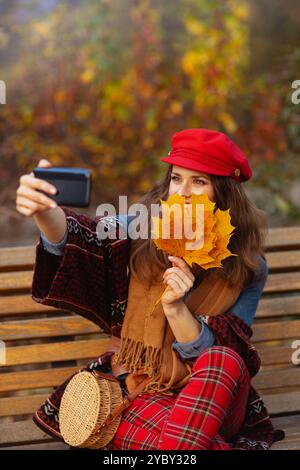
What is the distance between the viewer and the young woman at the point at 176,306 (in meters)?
2.32

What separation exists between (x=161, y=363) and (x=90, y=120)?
2.97 metres

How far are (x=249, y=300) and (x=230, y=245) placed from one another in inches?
7.6

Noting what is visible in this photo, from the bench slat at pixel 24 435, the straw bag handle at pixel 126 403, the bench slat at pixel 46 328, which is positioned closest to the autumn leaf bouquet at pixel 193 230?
the straw bag handle at pixel 126 403

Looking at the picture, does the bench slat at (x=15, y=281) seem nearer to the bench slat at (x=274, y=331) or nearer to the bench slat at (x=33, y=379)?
the bench slat at (x=33, y=379)

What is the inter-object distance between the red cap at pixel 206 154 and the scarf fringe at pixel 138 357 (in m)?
0.59

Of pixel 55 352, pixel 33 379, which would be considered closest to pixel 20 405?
pixel 33 379

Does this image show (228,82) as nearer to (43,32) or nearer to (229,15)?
(229,15)

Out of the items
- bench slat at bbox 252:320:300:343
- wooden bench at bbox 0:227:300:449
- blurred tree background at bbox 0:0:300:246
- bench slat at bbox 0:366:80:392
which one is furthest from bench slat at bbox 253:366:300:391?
blurred tree background at bbox 0:0:300:246

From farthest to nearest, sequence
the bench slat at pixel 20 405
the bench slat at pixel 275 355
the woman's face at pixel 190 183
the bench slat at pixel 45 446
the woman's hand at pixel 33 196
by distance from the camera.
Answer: the bench slat at pixel 275 355 → the bench slat at pixel 20 405 → the bench slat at pixel 45 446 → the woman's face at pixel 190 183 → the woman's hand at pixel 33 196

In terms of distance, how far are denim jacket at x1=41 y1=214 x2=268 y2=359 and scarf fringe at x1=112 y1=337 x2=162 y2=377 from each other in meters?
0.08

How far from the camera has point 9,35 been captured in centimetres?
→ 530

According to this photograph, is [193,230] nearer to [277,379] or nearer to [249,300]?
[249,300]

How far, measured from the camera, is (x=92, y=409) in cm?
240
